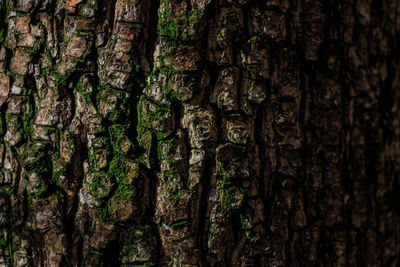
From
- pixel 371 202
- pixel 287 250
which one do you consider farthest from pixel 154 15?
pixel 371 202

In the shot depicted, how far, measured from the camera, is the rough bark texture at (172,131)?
1.10 meters

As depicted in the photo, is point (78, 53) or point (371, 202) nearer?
point (78, 53)

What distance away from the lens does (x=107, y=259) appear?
111 centimetres

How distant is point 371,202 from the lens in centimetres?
131

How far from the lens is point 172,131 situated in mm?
1101

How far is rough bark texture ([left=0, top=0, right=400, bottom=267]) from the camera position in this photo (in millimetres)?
1097

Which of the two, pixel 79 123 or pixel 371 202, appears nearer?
pixel 79 123

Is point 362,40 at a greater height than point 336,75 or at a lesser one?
greater

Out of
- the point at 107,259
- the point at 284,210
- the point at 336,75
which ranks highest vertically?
the point at 336,75

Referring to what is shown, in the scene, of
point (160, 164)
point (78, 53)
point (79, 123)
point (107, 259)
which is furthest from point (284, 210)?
point (78, 53)

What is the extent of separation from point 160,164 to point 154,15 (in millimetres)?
468

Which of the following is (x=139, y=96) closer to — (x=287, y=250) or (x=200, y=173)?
(x=200, y=173)

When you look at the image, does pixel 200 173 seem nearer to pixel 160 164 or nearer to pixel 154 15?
pixel 160 164

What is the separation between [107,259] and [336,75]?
0.97m
